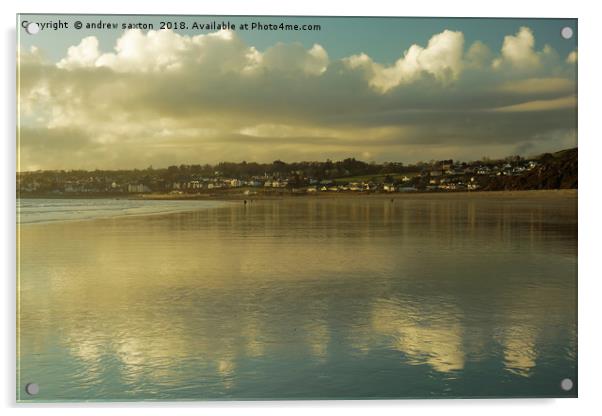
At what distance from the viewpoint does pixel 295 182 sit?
592 inches

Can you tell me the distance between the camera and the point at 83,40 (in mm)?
10164

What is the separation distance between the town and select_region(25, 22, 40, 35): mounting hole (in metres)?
3.34

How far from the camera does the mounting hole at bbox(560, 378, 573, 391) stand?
8797mm

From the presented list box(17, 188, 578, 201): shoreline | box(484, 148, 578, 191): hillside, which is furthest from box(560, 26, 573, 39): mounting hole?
box(17, 188, 578, 201): shoreline

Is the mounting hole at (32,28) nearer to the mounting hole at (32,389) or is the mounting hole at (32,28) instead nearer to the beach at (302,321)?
the beach at (302,321)

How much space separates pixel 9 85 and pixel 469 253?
37.9 ft

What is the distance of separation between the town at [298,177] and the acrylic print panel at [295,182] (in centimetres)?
5

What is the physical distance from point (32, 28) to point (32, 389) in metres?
5.51

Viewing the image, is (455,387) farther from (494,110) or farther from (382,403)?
(494,110)

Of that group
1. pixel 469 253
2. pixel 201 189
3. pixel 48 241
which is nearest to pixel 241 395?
pixel 201 189

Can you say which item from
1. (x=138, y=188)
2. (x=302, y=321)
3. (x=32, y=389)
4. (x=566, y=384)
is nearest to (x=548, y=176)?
(x=566, y=384)

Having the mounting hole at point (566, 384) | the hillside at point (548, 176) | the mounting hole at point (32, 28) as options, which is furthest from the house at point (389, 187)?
the mounting hole at point (32, 28)

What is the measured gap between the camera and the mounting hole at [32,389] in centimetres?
861

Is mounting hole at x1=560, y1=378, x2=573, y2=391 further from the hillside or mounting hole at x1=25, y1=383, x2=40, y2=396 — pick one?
mounting hole at x1=25, y1=383, x2=40, y2=396
